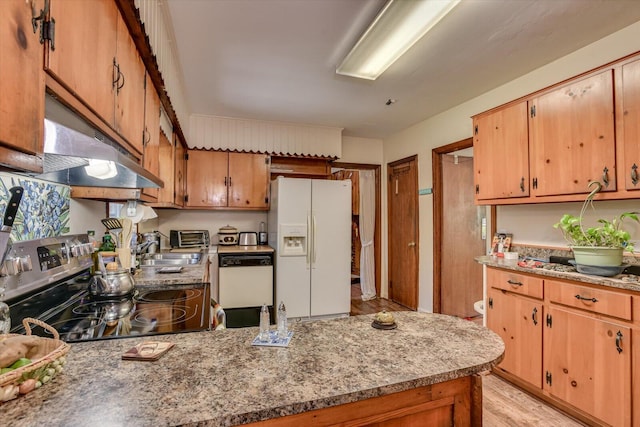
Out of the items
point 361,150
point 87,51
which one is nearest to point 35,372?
point 87,51

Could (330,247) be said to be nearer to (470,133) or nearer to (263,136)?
(263,136)

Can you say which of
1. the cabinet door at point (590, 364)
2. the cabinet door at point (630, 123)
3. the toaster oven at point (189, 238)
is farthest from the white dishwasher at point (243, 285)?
the cabinet door at point (630, 123)

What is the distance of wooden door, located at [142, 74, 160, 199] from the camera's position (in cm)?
177

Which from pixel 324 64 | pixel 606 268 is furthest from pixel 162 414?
pixel 324 64

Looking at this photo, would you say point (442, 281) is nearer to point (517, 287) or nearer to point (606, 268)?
point (517, 287)

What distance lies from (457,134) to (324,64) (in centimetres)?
181

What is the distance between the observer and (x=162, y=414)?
0.64 metres

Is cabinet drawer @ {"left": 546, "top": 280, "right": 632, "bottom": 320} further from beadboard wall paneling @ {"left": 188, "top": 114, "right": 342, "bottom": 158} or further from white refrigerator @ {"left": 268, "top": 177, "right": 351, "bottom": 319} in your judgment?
beadboard wall paneling @ {"left": 188, "top": 114, "right": 342, "bottom": 158}

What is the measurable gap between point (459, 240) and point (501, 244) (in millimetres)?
1120

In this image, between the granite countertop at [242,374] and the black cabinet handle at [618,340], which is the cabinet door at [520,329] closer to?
the black cabinet handle at [618,340]

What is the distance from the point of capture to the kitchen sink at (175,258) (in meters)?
3.02

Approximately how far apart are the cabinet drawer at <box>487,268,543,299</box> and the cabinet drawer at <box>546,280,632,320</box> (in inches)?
3.1

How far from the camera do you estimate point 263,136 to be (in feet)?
13.3

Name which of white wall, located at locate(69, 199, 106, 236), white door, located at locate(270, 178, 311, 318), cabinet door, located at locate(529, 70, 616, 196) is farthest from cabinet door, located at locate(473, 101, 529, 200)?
white wall, located at locate(69, 199, 106, 236)
